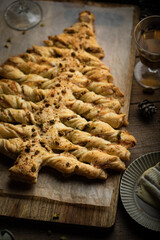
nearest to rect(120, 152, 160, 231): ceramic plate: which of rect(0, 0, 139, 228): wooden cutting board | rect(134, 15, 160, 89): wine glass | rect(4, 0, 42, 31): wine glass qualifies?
rect(0, 0, 139, 228): wooden cutting board

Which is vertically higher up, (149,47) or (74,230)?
(149,47)

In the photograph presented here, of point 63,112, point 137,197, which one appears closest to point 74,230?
point 137,197

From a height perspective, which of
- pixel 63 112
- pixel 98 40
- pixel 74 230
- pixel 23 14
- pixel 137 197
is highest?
pixel 23 14

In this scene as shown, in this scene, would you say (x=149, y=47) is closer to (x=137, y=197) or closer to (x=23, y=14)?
(x=137, y=197)

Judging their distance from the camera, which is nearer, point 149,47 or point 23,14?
point 149,47

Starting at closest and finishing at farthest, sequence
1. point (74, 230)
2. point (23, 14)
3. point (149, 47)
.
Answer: point (74, 230) → point (149, 47) → point (23, 14)

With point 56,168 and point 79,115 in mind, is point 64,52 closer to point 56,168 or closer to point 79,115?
point 79,115

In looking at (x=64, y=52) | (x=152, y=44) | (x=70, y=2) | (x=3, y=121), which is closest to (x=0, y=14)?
(x=70, y=2)

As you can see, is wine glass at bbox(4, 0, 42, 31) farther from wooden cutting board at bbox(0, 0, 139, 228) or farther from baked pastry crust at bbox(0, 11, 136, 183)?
baked pastry crust at bbox(0, 11, 136, 183)
